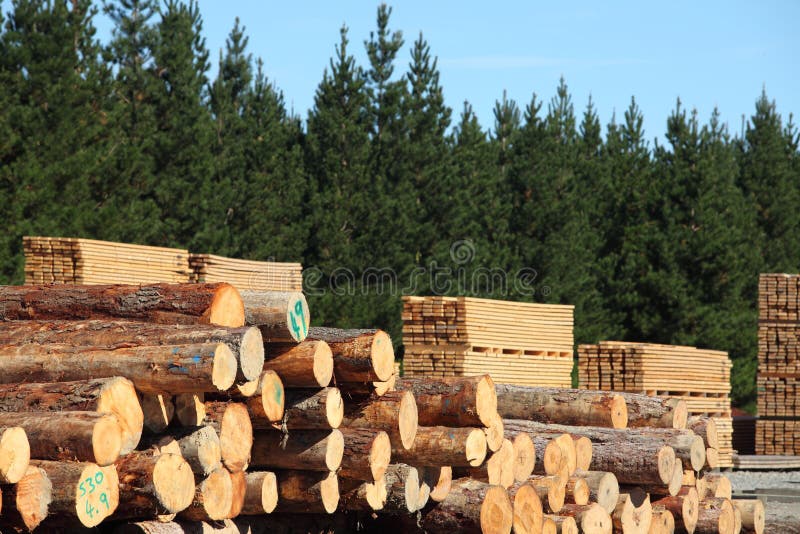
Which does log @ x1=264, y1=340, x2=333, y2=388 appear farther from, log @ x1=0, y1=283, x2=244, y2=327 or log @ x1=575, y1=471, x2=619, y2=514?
log @ x1=575, y1=471, x2=619, y2=514

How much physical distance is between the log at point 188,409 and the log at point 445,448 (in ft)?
5.35

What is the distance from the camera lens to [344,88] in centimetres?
3322

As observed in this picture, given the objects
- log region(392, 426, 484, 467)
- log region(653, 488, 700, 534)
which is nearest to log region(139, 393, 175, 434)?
log region(392, 426, 484, 467)

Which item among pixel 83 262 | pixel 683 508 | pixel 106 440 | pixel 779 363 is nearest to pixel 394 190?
pixel 779 363

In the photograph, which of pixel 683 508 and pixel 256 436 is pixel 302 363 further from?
pixel 683 508

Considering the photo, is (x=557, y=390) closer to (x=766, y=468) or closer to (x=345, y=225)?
(x=766, y=468)

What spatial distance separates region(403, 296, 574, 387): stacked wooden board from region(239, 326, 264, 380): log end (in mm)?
8747

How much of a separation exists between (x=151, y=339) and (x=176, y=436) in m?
0.60

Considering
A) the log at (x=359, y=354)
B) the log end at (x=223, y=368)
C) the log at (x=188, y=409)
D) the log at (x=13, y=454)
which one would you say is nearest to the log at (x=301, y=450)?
the log at (x=359, y=354)

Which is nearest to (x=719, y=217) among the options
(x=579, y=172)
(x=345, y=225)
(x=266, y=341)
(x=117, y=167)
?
(x=579, y=172)

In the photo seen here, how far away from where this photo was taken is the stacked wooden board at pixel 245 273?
1570 centimetres

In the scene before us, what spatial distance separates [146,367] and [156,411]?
354 mm

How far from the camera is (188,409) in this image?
651 centimetres

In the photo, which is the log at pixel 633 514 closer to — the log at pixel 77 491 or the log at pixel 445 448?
the log at pixel 445 448
